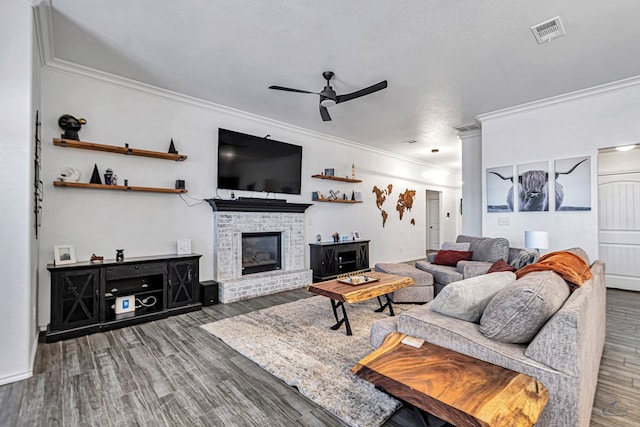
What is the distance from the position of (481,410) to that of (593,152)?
466 centimetres

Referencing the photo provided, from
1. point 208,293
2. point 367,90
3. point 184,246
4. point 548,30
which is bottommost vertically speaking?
point 208,293

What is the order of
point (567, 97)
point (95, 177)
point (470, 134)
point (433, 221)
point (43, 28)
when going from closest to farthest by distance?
point (43, 28), point (95, 177), point (567, 97), point (470, 134), point (433, 221)

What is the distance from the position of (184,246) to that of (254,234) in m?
1.16

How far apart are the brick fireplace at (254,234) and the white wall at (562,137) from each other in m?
3.29

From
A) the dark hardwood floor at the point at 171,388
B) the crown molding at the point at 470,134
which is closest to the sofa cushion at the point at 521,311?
the dark hardwood floor at the point at 171,388

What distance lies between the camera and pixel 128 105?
3.88 metres

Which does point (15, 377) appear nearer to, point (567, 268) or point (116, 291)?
point (116, 291)

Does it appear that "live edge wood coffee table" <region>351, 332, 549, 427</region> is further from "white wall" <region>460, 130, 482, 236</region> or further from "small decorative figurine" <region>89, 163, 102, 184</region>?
"white wall" <region>460, 130, 482, 236</region>

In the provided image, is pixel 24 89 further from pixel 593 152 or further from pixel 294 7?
pixel 593 152

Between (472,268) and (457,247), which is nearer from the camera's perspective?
(472,268)

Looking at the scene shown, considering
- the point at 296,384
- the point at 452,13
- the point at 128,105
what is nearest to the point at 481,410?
the point at 296,384

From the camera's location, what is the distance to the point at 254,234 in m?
5.04

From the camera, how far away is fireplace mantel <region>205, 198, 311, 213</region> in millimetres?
4488

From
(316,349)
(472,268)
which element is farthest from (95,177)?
(472,268)
